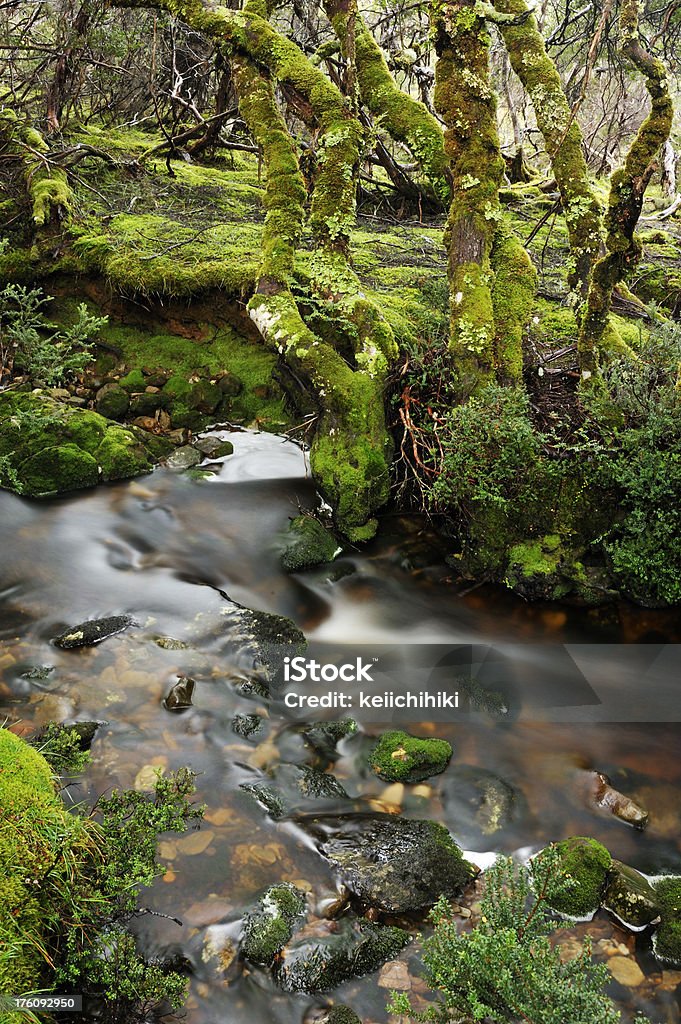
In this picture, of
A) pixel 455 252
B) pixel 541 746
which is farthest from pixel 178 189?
pixel 541 746

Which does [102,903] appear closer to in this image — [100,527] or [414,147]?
[100,527]

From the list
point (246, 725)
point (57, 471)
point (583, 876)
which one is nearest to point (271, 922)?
point (246, 725)

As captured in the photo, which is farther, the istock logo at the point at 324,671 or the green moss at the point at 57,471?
the green moss at the point at 57,471

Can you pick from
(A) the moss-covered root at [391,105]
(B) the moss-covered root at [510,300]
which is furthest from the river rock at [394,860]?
(A) the moss-covered root at [391,105]

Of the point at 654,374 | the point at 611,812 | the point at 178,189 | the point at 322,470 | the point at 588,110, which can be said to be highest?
the point at 588,110

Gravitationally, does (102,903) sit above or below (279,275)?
below

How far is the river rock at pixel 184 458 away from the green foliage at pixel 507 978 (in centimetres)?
531

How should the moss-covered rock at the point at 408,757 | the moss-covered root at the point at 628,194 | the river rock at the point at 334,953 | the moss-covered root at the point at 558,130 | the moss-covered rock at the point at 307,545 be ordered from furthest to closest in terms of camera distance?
1. the moss-covered root at the point at 558,130
2. the moss-covered rock at the point at 307,545
3. the moss-covered root at the point at 628,194
4. the moss-covered rock at the point at 408,757
5. the river rock at the point at 334,953

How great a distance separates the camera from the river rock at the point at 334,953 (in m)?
2.99

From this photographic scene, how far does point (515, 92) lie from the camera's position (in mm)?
14195

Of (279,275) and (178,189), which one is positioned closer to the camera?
(279,275)

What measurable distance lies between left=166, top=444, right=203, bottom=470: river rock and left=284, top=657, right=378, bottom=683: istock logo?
116 inches

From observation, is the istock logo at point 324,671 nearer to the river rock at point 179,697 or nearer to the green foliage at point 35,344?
the river rock at point 179,697

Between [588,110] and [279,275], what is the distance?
11094 mm
